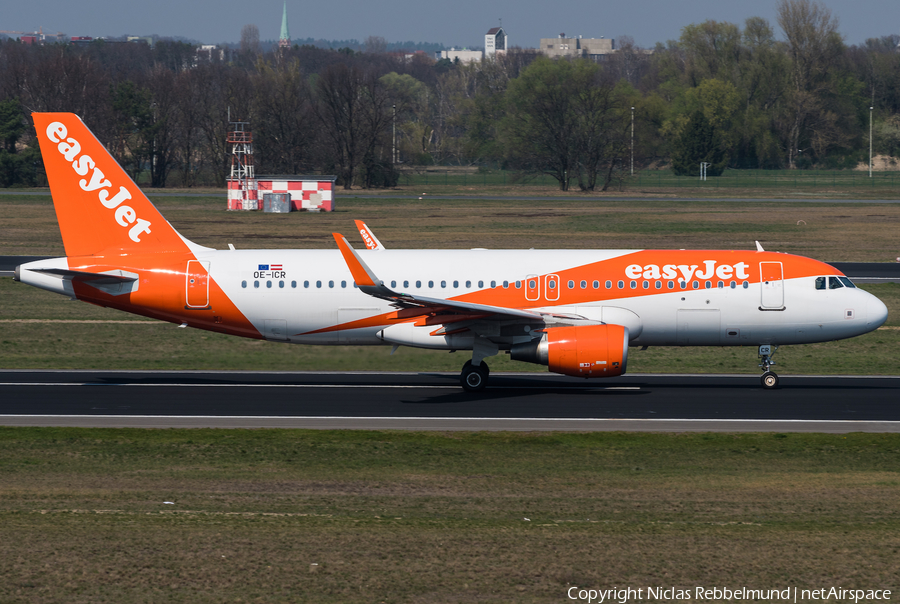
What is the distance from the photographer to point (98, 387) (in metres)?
29.9

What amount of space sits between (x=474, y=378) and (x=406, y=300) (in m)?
3.61

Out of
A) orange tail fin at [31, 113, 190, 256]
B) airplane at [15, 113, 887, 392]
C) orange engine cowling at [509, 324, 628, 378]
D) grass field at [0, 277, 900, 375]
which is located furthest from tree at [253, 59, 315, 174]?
orange engine cowling at [509, 324, 628, 378]

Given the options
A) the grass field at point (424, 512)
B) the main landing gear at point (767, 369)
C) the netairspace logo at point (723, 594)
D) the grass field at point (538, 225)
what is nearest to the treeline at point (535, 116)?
the grass field at point (538, 225)

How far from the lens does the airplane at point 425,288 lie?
2931 cm

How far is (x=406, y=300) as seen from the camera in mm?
27406

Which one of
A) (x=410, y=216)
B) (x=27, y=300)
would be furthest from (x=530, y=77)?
(x=27, y=300)

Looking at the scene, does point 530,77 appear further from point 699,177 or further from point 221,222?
point 221,222

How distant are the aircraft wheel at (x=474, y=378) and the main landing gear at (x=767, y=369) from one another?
27.1 ft

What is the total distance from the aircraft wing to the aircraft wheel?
2.01 m

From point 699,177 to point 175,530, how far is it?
151545 millimetres

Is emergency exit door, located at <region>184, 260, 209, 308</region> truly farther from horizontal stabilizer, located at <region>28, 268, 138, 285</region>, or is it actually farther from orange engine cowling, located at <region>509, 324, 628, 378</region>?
orange engine cowling, located at <region>509, 324, 628, 378</region>

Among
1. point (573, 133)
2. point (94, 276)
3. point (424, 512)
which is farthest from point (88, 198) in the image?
point (573, 133)

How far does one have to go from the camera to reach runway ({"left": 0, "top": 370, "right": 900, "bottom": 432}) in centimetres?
2525

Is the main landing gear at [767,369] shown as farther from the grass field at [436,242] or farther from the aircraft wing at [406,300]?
the aircraft wing at [406,300]
